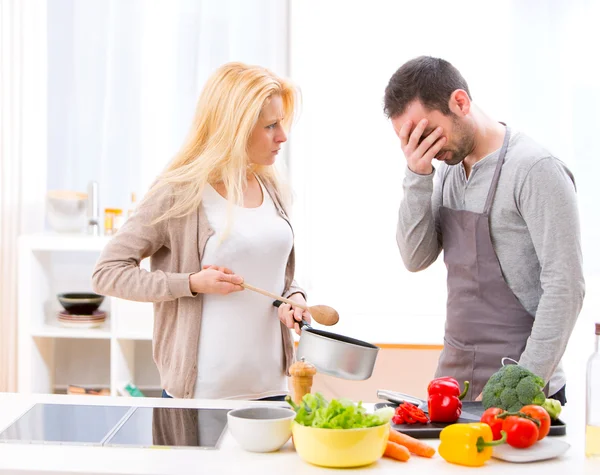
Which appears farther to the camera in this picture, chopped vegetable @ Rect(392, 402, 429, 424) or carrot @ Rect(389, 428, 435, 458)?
chopped vegetable @ Rect(392, 402, 429, 424)

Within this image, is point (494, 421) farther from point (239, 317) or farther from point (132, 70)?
point (132, 70)

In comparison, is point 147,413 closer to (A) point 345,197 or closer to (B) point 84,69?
(A) point 345,197

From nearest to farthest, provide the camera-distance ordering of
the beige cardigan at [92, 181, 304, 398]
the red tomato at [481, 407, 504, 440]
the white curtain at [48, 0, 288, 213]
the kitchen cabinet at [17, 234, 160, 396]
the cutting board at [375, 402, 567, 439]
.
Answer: the red tomato at [481, 407, 504, 440], the cutting board at [375, 402, 567, 439], the beige cardigan at [92, 181, 304, 398], the kitchen cabinet at [17, 234, 160, 396], the white curtain at [48, 0, 288, 213]

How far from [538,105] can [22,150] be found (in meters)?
2.45

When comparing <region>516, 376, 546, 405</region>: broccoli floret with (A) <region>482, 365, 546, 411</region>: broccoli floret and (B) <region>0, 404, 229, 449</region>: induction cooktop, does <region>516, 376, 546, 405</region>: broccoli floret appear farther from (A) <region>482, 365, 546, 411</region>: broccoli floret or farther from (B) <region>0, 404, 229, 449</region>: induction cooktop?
(B) <region>0, 404, 229, 449</region>: induction cooktop

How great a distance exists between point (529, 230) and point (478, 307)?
0.81ft

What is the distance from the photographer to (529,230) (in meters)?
1.89

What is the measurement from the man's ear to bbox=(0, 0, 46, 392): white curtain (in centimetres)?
245

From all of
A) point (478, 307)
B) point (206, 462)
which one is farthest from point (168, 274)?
point (478, 307)

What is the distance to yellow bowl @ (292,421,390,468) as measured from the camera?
142 cm

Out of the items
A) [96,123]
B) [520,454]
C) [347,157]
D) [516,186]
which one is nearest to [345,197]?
[347,157]

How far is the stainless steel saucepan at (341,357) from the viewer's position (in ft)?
5.58

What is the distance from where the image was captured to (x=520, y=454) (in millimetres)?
1479

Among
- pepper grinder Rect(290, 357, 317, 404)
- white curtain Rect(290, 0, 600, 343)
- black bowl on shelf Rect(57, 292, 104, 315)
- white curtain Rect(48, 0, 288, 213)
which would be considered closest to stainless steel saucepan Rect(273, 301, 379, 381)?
pepper grinder Rect(290, 357, 317, 404)
